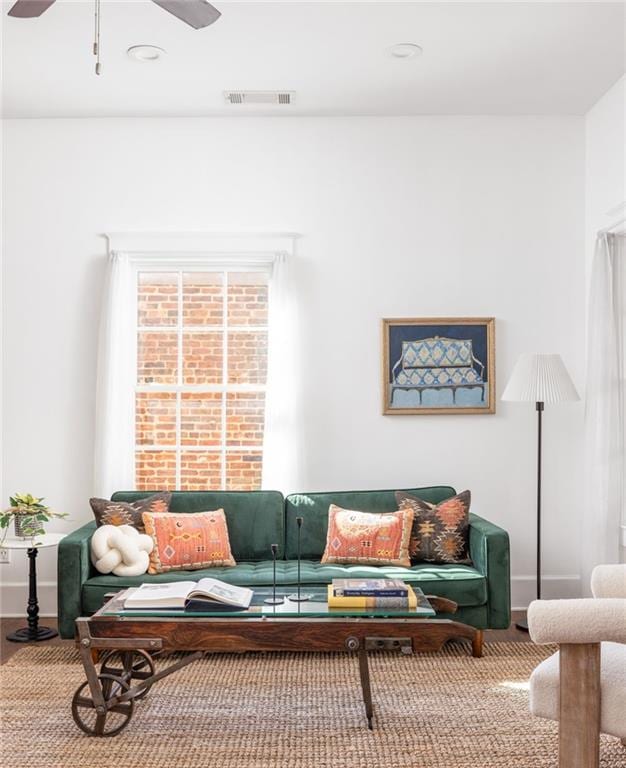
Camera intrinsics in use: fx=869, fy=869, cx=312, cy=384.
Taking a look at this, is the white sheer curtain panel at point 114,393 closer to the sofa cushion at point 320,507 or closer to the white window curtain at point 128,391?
the white window curtain at point 128,391

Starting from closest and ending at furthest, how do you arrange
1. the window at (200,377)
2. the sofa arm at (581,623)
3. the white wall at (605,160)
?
the sofa arm at (581,623)
the white wall at (605,160)
the window at (200,377)

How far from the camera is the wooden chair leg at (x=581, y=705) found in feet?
8.09

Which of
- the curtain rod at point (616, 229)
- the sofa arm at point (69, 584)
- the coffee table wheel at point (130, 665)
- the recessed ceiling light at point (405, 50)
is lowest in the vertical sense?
the coffee table wheel at point (130, 665)

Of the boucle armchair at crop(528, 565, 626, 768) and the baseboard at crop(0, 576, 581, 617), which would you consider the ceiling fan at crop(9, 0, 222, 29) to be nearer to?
the boucle armchair at crop(528, 565, 626, 768)

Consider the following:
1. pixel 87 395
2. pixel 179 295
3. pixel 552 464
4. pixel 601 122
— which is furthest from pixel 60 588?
pixel 601 122

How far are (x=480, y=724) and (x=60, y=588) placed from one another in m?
2.17

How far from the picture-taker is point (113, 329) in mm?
5348

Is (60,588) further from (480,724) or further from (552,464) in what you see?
(552,464)

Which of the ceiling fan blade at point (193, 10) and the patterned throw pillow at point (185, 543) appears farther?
the patterned throw pillow at point (185, 543)

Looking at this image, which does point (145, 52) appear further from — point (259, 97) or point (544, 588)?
point (544, 588)

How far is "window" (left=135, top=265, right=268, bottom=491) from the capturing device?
18.3ft

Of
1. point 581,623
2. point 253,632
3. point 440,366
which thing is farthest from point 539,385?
point 581,623

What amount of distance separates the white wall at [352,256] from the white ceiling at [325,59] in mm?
180

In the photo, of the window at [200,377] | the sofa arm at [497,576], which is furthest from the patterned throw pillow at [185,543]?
the sofa arm at [497,576]
